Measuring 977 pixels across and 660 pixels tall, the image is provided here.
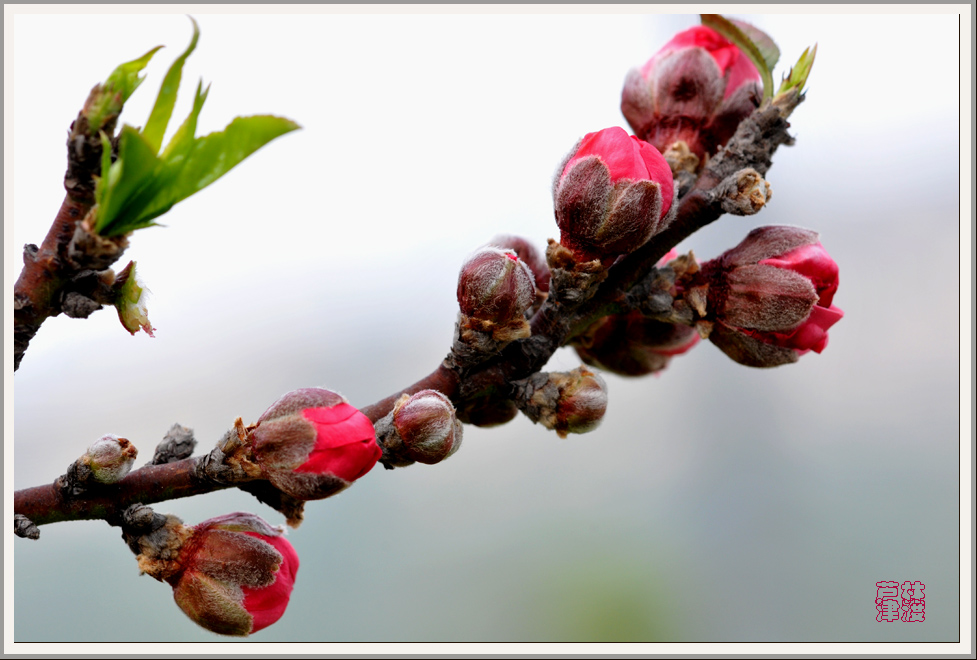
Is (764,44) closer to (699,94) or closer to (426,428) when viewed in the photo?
(699,94)

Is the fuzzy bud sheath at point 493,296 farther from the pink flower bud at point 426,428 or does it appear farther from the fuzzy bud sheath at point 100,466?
the fuzzy bud sheath at point 100,466

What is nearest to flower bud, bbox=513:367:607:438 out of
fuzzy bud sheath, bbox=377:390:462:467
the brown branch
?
the brown branch

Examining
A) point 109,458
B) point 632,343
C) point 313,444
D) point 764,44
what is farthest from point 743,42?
point 109,458

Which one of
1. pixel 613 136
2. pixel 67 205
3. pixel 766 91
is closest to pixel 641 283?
pixel 613 136

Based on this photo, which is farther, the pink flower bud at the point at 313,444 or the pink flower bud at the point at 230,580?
the pink flower bud at the point at 230,580

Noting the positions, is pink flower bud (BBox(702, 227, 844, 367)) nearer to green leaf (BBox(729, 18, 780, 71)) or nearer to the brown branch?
the brown branch

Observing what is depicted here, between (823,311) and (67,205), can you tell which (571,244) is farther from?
(67,205)

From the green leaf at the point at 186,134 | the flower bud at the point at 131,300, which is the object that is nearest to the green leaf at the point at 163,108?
the green leaf at the point at 186,134
